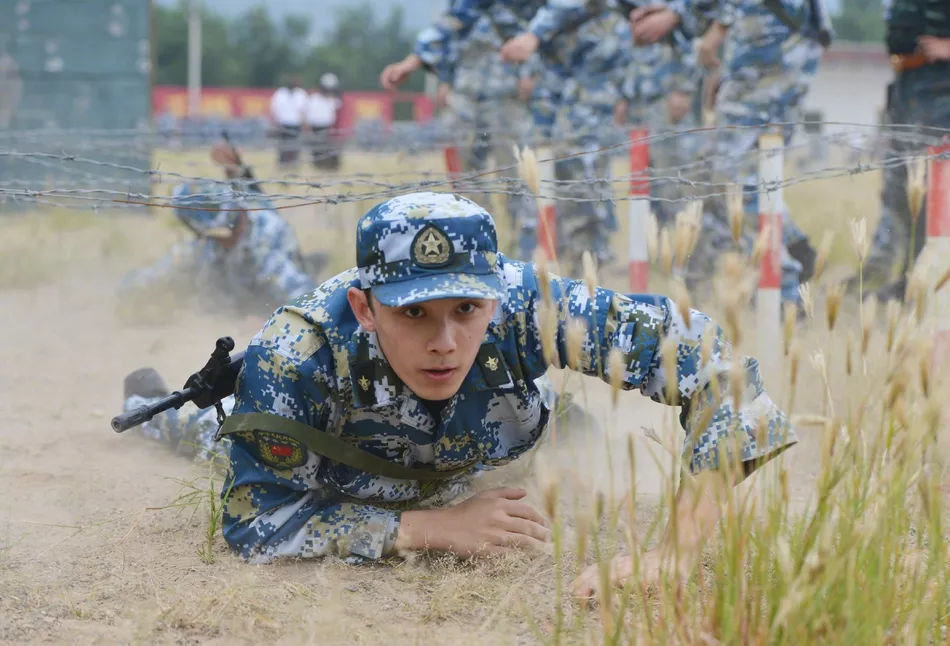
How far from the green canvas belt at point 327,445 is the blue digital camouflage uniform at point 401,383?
0.07 ft

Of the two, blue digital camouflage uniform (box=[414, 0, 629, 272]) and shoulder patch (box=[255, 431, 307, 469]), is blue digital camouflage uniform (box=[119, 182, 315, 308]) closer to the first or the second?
blue digital camouflage uniform (box=[414, 0, 629, 272])

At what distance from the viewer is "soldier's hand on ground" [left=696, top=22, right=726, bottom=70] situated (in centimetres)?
555

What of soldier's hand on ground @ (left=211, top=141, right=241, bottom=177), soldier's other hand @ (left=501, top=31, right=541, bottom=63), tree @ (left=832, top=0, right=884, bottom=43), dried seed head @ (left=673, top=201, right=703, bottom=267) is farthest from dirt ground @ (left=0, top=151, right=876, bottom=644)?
tree @ (left=832, top=0, right=884, bottom=43)

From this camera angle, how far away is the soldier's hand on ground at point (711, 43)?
5555 millimetres

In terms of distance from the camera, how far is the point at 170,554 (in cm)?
260

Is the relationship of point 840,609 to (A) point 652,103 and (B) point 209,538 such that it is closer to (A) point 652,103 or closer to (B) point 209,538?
(B) point 209,538

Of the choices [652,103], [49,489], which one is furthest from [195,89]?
[49,489]

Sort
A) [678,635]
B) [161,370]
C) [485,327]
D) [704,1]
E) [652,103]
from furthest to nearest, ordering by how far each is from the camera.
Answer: [652,103] → [704,1] → [161,370] → [485,327] → [678,635]

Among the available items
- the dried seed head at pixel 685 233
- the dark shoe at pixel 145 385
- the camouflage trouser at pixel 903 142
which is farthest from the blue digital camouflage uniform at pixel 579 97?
the dried seed head at pixel 685 233

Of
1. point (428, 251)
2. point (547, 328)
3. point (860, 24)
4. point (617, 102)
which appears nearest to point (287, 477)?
point (428, 251)

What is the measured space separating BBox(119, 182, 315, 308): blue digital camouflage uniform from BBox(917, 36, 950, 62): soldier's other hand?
288cm

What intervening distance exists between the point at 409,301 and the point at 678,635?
72 centimetres

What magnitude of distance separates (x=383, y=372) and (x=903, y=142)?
3.96 meters

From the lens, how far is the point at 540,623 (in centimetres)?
222
